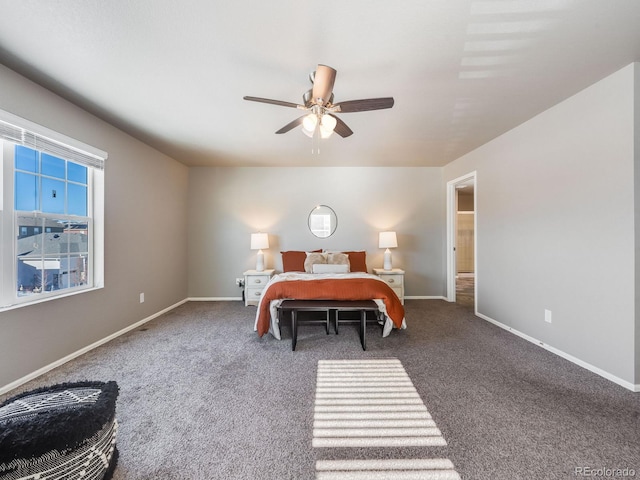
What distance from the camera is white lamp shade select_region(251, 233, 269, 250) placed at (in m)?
4.25

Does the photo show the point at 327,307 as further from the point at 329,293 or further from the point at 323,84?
the point at 323,84

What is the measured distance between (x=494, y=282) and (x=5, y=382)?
16.5ft

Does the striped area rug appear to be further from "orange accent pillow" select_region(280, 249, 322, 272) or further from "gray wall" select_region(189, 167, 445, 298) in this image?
"gray wall" select_region(189, 167, 445, 298)

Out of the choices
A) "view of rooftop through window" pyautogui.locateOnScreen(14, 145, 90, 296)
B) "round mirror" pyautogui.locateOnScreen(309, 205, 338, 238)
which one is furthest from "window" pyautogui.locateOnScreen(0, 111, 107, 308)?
"round mirror" pyautogui.locateOnScreen(309, 205, 338, 238)

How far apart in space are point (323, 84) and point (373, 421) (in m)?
2.28

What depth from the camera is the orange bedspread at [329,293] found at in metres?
2.78

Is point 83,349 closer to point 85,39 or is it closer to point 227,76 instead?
point 85,39

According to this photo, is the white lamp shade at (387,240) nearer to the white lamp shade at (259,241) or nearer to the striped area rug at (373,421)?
the white lamp shade at (259,241)

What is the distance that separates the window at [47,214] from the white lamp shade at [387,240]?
12.7 feet

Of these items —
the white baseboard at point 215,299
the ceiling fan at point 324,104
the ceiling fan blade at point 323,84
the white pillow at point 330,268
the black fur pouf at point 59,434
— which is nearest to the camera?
the black fur pouf at point 59,434

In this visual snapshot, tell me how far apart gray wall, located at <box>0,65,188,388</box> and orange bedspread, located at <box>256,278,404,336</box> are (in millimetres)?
A: 1762

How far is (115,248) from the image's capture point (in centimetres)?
293

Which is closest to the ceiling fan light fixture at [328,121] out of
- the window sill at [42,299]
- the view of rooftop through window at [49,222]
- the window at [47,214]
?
the window at [47,214]

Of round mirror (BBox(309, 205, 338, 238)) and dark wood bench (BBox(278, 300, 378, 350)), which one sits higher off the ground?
round mirror (BBox(309, 205, 338, 238))
